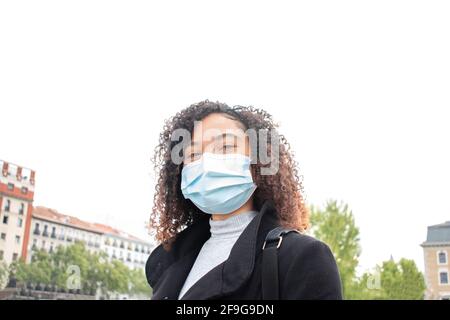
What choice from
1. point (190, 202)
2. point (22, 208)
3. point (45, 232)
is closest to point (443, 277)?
point (45, 232)

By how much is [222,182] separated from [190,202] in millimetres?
216

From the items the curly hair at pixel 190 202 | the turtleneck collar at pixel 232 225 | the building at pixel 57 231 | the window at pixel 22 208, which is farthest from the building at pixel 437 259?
the turtleneck collar at pixel 232 225

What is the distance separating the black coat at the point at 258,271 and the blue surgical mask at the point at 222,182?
0.09 metres

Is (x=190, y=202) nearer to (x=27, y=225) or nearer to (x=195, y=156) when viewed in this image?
(x=195, y=156)

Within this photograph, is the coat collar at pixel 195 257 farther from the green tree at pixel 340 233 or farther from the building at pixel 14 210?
the building at pixel 14 210

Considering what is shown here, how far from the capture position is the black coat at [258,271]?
42.4 inches

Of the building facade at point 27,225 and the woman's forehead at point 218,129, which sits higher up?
the building facade at point 27,225

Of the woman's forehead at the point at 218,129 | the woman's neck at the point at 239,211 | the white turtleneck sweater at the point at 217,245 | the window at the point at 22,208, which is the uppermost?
the window at the point at 22,208

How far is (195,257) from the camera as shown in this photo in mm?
1378

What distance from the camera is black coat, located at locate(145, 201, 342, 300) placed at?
42.4 inches

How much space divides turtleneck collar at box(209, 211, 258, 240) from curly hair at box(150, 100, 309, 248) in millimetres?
73
